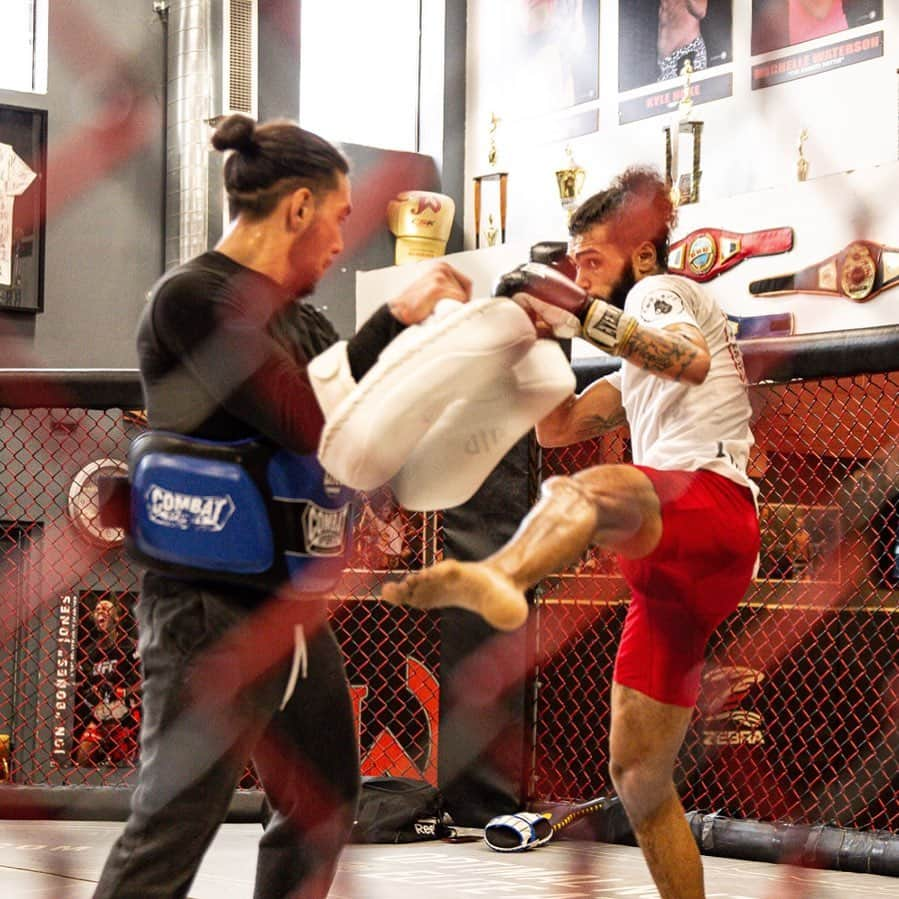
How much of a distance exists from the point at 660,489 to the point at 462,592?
60 cm

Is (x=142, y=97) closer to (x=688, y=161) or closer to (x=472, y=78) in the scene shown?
(x=472, y=78)

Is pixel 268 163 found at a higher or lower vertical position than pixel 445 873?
higher

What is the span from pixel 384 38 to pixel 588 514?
7881mm

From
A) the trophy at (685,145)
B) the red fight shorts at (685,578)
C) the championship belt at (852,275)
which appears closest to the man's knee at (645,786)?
the red fight shorts at (685,578)

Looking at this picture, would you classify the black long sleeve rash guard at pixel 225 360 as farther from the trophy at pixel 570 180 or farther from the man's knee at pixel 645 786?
the trophy at pixel 570 180

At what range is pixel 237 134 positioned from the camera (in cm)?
167

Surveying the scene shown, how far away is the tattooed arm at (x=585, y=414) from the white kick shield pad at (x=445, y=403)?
2.13 ft

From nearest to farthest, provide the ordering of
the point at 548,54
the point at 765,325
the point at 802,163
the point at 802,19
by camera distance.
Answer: the point at 765,325
the point at 802,163
the point at 802,19
the point at 548,54

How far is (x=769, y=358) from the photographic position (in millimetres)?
3201

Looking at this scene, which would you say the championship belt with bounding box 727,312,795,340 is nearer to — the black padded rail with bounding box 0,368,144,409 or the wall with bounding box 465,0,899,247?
the wall with bounding box 465,0,899,247

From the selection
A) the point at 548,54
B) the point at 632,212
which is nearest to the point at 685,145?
the point at 548,54

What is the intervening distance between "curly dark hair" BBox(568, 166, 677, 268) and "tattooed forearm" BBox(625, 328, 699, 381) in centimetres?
38

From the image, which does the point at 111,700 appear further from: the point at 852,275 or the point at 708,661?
the point at 852,275

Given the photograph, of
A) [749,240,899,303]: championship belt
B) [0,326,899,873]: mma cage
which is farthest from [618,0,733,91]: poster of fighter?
[0,326,899,873]: mma cage
